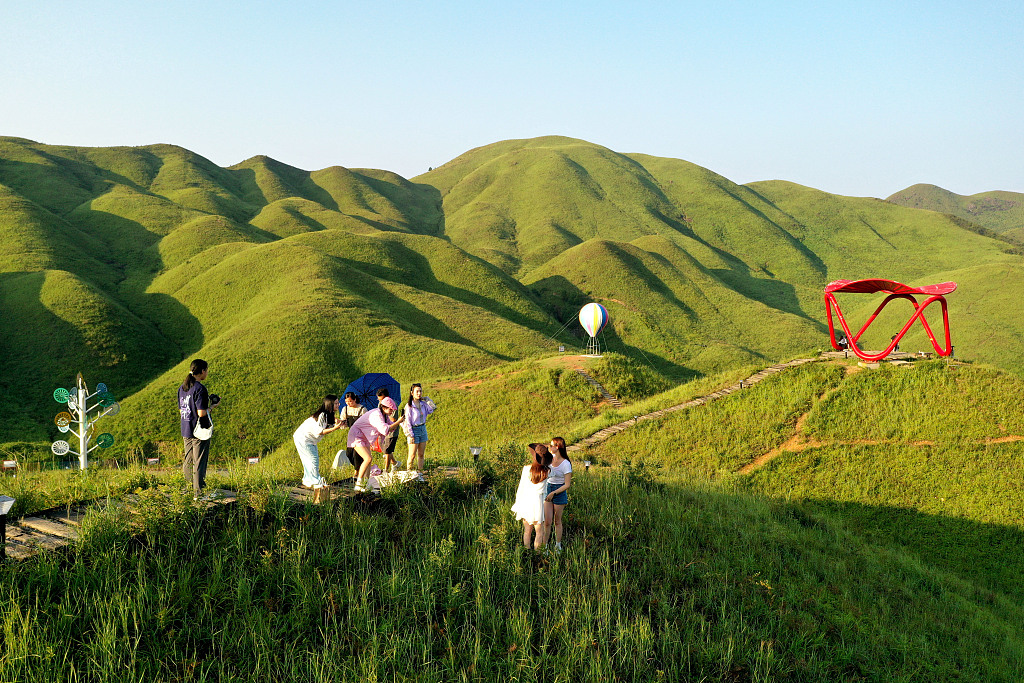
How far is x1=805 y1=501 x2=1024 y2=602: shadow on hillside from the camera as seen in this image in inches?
554

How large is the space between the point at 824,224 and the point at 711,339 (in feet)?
327

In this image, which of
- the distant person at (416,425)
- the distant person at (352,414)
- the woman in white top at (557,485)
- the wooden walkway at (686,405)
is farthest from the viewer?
the wooden walkway at (686,405)

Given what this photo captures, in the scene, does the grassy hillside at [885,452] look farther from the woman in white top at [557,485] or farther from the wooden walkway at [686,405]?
the woman in white top at [557,485]

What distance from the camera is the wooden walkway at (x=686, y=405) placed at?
22.2m

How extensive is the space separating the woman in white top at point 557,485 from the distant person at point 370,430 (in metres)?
3.86

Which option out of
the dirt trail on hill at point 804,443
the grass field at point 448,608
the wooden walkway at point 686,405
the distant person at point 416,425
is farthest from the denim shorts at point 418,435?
the dirt trail on hill at point 804,443

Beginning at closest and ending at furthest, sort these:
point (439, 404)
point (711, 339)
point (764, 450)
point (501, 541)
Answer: point (501, 541) < point (764, 450) < point (439, 404) < point (711, 339)

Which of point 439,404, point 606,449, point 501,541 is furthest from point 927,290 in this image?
point 439,404

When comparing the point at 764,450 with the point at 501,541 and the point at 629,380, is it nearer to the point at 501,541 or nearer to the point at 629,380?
the point at 629,380

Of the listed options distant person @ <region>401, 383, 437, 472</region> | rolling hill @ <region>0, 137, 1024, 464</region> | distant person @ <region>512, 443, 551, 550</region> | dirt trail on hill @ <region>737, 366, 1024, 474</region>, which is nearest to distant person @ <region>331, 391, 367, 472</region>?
distant person @ <region>401, 383, 437, 472</region>

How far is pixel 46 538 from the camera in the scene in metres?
7.14

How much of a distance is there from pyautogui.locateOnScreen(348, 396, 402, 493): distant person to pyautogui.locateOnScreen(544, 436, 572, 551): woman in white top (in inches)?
152

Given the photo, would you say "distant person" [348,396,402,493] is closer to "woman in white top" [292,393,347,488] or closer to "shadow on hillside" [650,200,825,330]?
"woman in white top" [292,393,347,488]

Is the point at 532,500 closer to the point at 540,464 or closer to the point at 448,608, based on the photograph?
the point at 540,464
